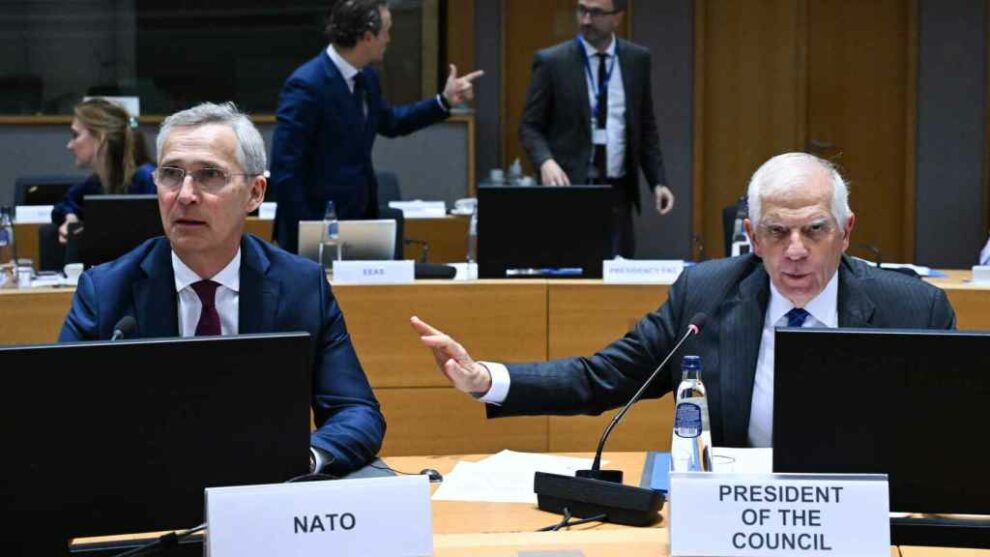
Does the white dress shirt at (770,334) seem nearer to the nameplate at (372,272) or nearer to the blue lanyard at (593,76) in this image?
the nameplate at (372,272)

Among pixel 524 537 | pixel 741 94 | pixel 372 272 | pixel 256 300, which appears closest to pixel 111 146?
pixel 372 272

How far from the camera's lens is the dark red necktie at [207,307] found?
2525mm

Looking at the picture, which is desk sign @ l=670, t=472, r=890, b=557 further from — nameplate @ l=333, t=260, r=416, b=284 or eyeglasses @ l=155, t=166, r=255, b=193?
nameplate @ l=333, t=260, r=416, b=284

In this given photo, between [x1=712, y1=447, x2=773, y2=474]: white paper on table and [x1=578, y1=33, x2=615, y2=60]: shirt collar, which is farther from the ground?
[x1=578, y1=33, x2=615, y2=60]: shirt collar

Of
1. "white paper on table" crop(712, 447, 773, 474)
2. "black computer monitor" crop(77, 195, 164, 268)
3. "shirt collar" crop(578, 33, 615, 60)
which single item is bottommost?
"white paper on table" crop(712, 447, 773, 474)

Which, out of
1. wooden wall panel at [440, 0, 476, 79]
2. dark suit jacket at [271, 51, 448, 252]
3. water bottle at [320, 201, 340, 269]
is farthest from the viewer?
wooden wall panel at [440, 0, 476, 79]

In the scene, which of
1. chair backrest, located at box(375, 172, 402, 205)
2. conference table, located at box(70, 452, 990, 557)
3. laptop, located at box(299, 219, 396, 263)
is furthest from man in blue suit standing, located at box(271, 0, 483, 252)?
conference table, located at box(70, 452, 990, 557)

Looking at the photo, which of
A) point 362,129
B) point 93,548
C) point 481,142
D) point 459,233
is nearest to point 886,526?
point 93,548

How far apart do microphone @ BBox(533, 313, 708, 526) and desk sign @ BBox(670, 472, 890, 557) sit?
421 mm

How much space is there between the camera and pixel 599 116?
5895 mm

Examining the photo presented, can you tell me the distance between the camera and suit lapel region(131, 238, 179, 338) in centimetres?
248

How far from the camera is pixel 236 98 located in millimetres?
8812

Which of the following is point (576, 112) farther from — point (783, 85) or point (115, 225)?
point (783, 85)

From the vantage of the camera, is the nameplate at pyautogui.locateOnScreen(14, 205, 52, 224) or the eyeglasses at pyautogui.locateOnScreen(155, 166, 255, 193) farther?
the nameplate at pyautogui.locateOnScreen(14, 205, 52, 224)
